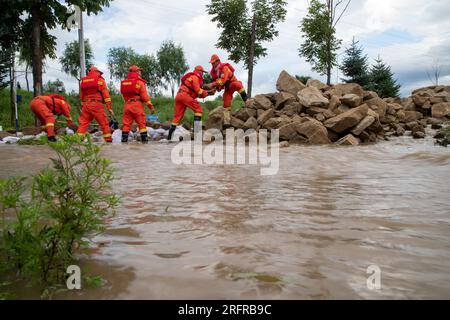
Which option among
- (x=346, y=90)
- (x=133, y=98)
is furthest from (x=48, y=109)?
(x=346, y=90)

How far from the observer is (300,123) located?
9.64 metres

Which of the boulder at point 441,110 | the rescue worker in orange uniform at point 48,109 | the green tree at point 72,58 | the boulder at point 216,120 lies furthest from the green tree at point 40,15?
the green tree at point 72,58

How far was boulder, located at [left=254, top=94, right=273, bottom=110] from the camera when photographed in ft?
37.6

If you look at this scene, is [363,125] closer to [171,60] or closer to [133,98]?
[133,98]

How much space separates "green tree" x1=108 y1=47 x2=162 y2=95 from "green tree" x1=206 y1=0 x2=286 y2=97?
1309 inches

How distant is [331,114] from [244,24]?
49.5 ft

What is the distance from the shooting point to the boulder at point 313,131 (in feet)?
29.8

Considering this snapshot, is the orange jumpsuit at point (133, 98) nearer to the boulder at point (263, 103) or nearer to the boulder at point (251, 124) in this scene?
the boulder at point (251, 124)

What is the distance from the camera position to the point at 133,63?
→ 54.1 metres

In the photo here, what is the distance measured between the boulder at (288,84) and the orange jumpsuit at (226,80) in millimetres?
2173

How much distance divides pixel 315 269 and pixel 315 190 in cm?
191

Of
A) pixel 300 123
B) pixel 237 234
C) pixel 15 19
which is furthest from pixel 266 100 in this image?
pixel 15 19

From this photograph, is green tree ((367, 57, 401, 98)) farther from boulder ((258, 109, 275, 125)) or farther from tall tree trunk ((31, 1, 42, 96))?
tall tree trunk ((31, 1, 42, 96))
